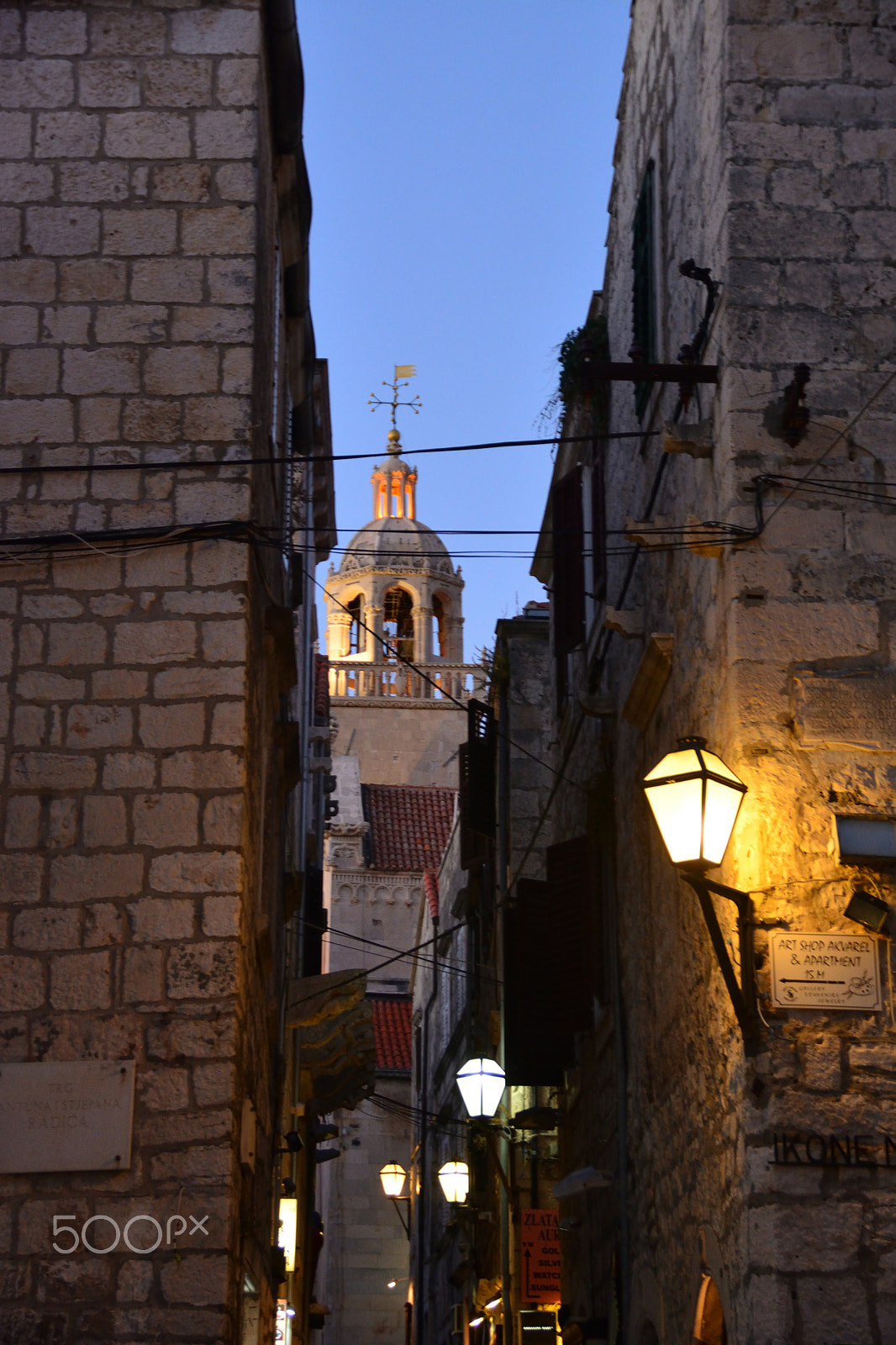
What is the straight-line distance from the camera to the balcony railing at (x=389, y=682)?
2103 inches

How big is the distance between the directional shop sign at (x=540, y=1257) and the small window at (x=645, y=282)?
6.69 metres

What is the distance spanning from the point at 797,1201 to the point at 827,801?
1.57m

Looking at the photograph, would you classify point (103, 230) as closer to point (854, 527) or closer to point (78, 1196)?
point (854, 527)

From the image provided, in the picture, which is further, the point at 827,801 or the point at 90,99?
the point at 90,99

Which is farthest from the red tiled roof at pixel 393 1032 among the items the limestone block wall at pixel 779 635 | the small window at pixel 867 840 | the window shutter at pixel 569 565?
the small window at pixel 867 840

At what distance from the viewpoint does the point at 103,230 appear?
8.07m

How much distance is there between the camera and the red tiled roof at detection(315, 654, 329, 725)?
70.2 feet

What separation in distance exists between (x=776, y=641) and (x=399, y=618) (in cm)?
4818

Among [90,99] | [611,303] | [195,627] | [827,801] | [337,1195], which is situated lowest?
[337,1195]

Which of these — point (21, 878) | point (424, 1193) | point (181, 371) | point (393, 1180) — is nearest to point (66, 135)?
point (181, 371)

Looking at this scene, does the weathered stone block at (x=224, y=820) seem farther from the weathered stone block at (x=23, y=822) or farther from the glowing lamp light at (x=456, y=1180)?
the glowing lamp light at (x=456, y=1180)

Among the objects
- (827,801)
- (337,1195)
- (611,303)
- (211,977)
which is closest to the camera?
(827,801)

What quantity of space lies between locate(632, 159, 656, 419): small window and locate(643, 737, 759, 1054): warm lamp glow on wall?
372 centimetres

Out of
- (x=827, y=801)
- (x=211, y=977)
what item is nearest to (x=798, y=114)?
(x=827, y=801)
